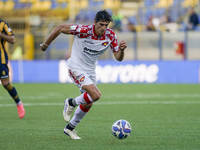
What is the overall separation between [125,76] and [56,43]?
14.4 feet

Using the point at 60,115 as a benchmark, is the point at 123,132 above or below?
above

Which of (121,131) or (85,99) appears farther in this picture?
(85,99)

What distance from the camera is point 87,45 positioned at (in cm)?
555

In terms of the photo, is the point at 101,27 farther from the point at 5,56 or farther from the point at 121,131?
the point at 5,56

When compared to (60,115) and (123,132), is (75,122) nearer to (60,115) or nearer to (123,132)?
(123,132)

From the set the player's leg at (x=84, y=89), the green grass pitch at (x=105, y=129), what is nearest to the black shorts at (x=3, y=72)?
the green grass pitch at (x=105, y=129)

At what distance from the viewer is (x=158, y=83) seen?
62.2 ft

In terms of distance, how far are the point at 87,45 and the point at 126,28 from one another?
1515 cm

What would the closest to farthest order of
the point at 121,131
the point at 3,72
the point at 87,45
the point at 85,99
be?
1. the point at 121,131
2. the point at 85,99
3. the point at 87,45
4. the point at 3,72

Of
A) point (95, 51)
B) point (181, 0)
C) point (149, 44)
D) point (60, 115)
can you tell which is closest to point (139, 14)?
point (181, 0)

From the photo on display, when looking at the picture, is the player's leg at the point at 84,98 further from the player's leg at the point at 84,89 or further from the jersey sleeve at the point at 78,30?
the jersey sleeve at the point at 78,30

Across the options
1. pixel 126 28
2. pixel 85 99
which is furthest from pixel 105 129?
pixel 126 28

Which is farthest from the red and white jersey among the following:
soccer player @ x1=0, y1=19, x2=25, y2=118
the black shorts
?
the black shorts

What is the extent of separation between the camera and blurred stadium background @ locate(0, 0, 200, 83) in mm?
19688
